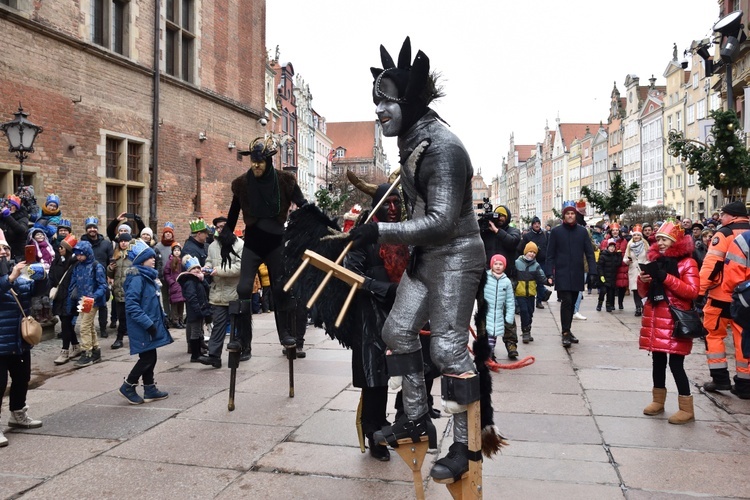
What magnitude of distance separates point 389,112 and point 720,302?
199 inches

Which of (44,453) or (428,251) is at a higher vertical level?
Result: (428,251)

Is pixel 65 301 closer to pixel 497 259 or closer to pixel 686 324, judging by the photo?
pixel 497 259

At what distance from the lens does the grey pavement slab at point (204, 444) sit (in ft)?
14.0

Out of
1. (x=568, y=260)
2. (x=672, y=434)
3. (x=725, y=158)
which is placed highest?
(x=725, y=158)

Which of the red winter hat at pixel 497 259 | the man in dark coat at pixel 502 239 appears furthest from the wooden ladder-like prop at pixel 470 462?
the man in dark coat at pixel 502 239

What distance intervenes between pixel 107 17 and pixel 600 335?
45.6 ft

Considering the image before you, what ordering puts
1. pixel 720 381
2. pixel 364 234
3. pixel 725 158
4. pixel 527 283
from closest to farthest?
pixel 364 234 < pixel 720 381 < pixel 527 283 < pixel 725 158

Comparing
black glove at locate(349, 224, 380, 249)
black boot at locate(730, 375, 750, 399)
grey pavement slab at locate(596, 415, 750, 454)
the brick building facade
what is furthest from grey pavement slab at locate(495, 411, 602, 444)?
the brick building facade

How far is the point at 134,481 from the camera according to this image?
153 inches

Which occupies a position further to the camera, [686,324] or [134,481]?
[686,324]

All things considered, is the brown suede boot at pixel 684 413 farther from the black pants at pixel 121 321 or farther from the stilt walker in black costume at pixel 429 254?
the black pants at pixel 121 321

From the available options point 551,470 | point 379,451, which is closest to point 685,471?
point 551,470

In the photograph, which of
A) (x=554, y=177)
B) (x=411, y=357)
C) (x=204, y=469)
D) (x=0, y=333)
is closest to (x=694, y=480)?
(x=411, y=357)

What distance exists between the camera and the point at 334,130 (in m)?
118
